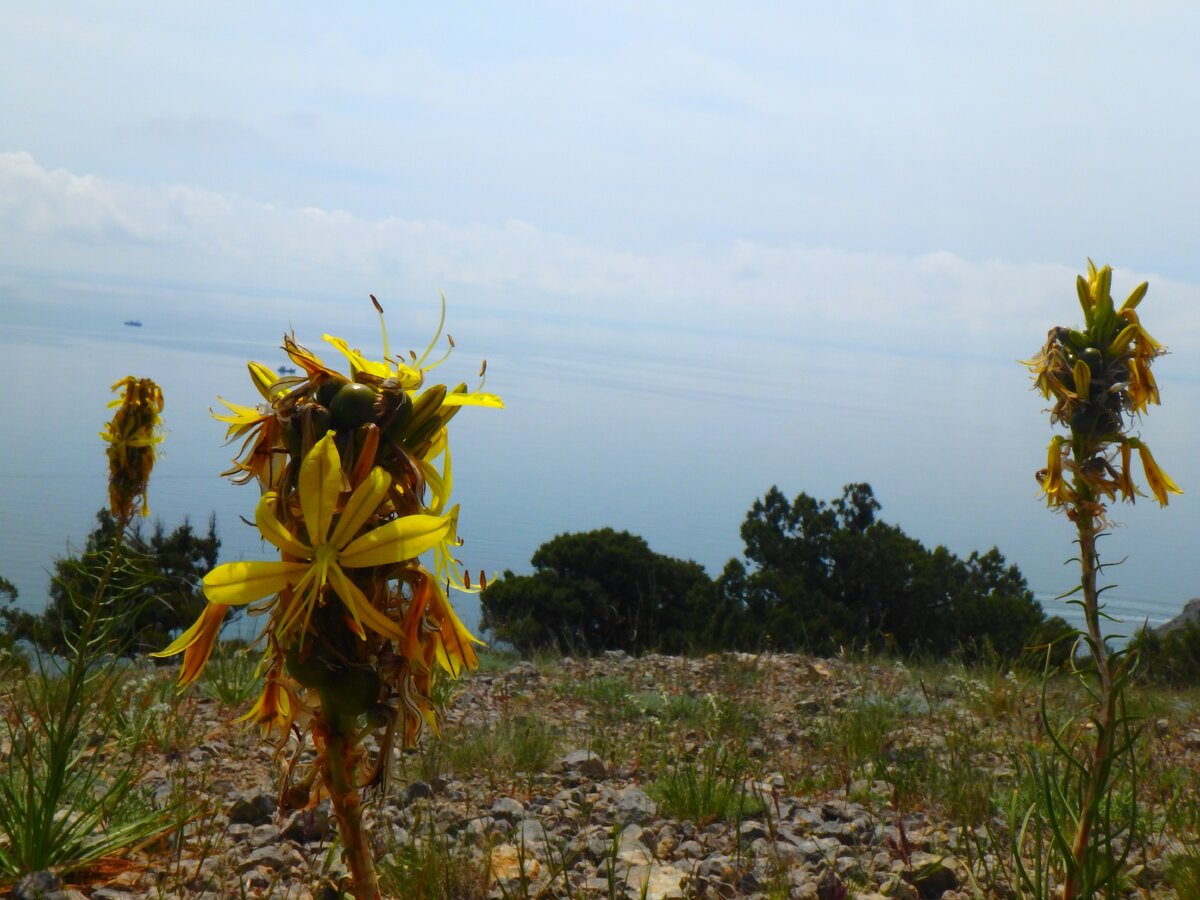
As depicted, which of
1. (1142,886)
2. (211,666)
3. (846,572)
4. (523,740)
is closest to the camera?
(1142,886)

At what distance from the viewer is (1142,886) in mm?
3158

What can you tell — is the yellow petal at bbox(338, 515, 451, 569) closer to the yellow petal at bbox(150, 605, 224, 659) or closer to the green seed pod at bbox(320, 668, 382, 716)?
the green seed pod at bbox(320, 668, 382, 716)

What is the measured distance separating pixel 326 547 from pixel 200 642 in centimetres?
28

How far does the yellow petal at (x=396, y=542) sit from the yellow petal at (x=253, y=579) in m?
0.06

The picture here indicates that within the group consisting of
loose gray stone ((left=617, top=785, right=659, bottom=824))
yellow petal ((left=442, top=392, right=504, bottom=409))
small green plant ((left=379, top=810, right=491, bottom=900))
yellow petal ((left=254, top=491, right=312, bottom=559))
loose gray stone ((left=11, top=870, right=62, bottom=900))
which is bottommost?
loose gray stone ((left=11, top=870, right=62, bottom=900))

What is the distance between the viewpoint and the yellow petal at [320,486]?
43.0 inches

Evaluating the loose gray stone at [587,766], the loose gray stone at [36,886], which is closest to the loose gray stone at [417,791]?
the loose gray stone at [587,766]

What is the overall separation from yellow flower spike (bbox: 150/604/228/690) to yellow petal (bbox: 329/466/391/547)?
228 millimetres

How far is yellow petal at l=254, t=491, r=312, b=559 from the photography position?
111 cm

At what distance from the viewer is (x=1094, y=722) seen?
7.43ft

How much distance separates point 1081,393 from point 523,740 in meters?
2.92

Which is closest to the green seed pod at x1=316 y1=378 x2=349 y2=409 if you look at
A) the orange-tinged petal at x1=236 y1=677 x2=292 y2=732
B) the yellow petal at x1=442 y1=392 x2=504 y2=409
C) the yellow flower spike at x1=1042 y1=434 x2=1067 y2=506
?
the yellow petal at x1=442 y1=392 x2=504 y2=409

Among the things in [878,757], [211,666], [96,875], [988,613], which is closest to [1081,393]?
[878,757]

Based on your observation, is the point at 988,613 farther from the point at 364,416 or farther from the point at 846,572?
the point at 364,416
